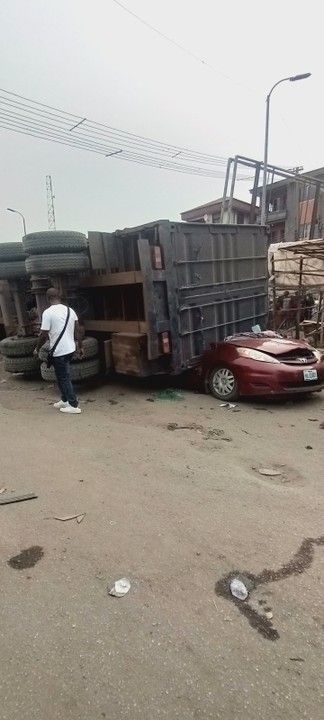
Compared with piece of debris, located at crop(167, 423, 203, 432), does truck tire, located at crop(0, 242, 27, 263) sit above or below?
above

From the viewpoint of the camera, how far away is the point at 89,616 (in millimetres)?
1863

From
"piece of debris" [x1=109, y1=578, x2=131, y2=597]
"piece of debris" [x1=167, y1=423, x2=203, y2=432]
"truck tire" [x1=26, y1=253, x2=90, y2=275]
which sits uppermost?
"truck tire" [x1=26, y1=253, x2=90, y2=275]

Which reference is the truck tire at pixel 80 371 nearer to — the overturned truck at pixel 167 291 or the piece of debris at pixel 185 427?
the overturned truck at pixel 167 291

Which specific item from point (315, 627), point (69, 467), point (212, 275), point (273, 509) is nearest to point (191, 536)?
point (273, 509)

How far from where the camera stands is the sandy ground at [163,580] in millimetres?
1518

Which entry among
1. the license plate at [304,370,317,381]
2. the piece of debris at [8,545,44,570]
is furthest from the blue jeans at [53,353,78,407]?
the license plate at [304,370,317,381]

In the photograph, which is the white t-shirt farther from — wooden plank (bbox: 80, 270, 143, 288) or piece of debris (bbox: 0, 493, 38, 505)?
piece of debris (bbox: 0, 493, 38, 505)

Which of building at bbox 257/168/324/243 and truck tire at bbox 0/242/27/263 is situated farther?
building at bbox 257/168/324/243

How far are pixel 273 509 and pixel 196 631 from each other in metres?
1.16

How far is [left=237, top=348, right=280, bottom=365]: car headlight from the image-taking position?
5.37 meters

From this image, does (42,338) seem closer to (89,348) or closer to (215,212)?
(89,348)

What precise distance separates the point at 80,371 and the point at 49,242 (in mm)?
1907

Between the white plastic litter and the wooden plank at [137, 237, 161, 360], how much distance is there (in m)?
3.69

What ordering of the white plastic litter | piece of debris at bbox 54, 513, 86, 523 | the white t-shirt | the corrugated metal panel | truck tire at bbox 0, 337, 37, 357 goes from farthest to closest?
truck tire at bbox 0, 337, 37, 357 → the corrugated metal panel → the white t-shirt → piece of debris at bbox 54, 513, 86, 523 → the white plastic litter
